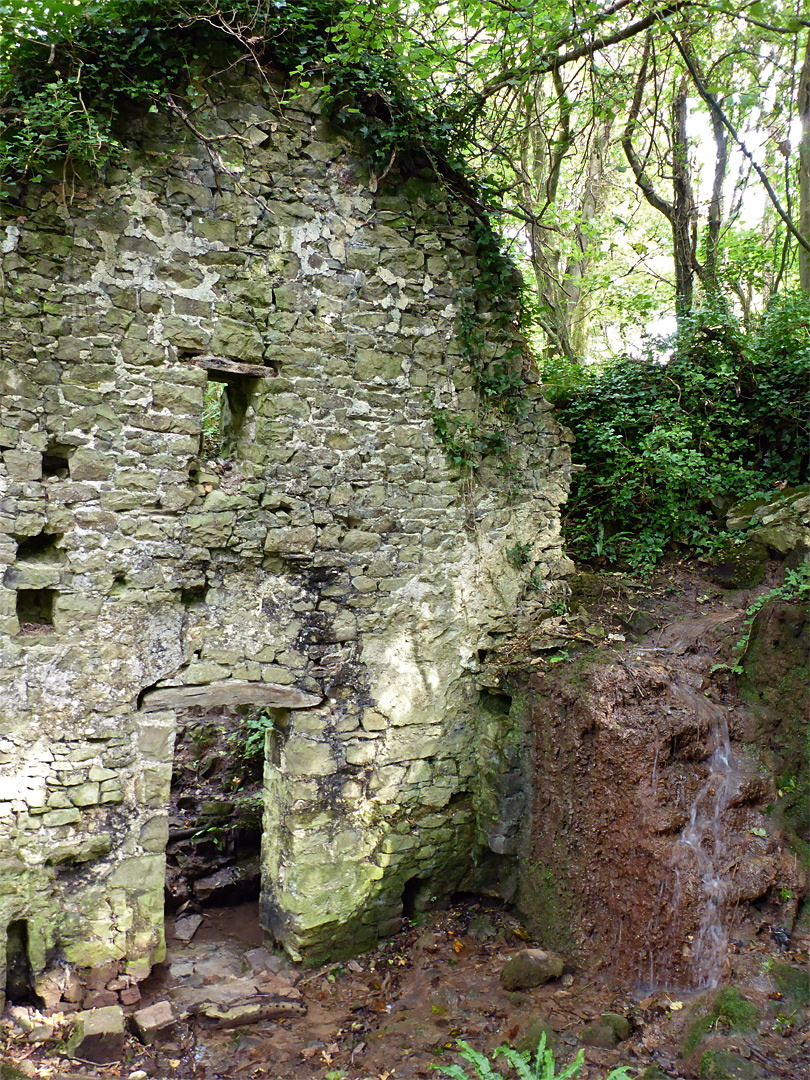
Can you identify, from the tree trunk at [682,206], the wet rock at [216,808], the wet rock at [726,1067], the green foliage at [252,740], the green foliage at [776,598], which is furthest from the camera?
the tree trunk at [682,206]

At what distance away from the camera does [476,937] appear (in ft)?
16.1

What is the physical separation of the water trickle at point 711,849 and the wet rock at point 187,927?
3.46m

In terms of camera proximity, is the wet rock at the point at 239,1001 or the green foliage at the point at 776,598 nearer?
the wet rock at the point at 239,1001

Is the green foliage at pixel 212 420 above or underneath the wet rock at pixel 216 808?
above

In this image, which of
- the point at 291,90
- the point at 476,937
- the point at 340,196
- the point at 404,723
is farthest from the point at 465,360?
the point at 476,937

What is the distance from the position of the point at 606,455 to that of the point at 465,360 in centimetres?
214

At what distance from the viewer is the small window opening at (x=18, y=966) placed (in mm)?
3990

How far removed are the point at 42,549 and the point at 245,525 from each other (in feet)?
3.94

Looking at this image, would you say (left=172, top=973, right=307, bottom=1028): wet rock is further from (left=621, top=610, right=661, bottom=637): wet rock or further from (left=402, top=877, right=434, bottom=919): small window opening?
(left=621, top=610, right=661, bottom=637): wet rock

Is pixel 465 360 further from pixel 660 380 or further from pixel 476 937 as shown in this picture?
pixel 476 937

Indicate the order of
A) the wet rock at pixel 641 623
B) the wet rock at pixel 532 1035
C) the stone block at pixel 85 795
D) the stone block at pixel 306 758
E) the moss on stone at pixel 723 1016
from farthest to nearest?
the wet rock at pixel 641 623
the stone block at pixel 306 758
the stone block at pixel 85 795
the wet rock at pixel 532 1035
the moss on stone at pixel 723 1016

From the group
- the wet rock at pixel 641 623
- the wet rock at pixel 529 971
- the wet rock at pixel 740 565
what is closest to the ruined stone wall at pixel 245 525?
the wet rock at pixel 641 623

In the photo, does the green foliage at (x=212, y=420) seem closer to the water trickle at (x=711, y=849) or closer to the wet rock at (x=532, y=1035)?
the water trickle at (x=711, y=849)

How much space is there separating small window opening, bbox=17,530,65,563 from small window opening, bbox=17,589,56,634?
0.63 feet
